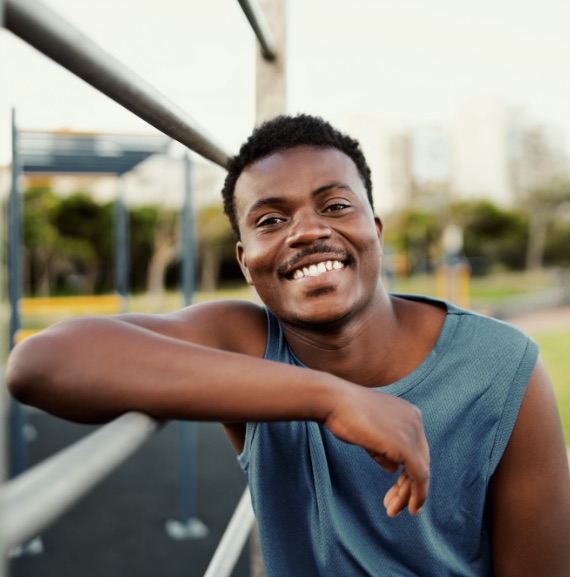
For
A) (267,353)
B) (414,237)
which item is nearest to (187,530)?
(267,353)

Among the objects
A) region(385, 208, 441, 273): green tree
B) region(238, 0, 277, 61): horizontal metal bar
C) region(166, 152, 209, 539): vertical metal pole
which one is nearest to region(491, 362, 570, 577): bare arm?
region(238, 0, 277, 61): horizontal metal bar

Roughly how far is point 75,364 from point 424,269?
19.8 m

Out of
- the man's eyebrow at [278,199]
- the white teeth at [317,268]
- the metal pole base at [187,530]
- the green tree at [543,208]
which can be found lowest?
the metal pole base at [187,530]

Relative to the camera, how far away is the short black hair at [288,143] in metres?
1.16

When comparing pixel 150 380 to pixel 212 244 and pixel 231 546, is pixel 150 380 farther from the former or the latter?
pixel 212 244

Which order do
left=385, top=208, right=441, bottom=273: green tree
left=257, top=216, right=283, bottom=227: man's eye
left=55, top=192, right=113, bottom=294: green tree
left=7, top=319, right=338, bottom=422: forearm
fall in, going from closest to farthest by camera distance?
left=7, top=319, right=338, bottom=422: forearm
left=257, top=216, right=283, bottom=227: man's eye
left=55, top=192, right=113, bottom=294: green tree
left=385, top=208, right=441, bottom=273: green tree

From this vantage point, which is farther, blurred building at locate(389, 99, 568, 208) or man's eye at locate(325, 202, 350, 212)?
blurred building at locate(389, 99, 568, 208)

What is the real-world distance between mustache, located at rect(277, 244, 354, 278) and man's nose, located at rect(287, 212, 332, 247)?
0.01 meters

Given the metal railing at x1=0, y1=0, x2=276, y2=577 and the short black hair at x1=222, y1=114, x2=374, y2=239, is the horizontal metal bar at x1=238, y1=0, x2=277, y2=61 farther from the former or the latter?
the metal railing at x1=0, y1=0, x2=276, y2=577

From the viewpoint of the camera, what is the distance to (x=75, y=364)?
2.27ft

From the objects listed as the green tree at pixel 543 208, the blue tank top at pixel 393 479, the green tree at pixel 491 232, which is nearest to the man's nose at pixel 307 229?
the blue tank top at pixel 393 479

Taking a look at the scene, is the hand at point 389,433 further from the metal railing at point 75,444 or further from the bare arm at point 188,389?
the metal railing at point 75,444

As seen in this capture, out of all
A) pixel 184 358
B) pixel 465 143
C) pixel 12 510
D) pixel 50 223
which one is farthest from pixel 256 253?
pixel 465 143

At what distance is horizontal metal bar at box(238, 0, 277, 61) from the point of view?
1136mm
